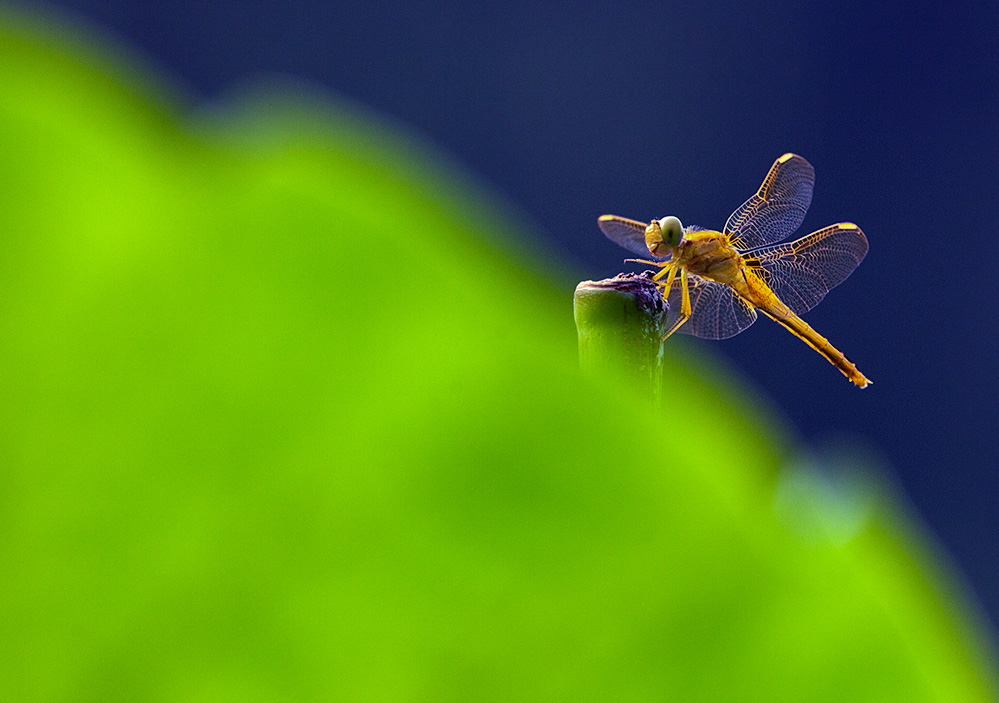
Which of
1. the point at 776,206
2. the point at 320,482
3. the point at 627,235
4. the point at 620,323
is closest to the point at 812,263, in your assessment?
the point at 776,206

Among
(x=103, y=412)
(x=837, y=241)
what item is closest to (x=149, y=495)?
(x=103, y=412)

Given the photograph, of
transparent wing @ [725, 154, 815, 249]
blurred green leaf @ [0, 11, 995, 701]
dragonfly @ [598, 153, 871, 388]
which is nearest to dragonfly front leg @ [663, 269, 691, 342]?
dragonfly @ [598, 153, 871, 388]

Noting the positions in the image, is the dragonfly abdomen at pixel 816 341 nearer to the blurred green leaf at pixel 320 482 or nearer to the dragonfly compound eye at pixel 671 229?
the dragonfly compound eye at pixel 671 229

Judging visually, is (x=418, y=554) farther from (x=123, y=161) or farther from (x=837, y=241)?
(x=837, y=241)

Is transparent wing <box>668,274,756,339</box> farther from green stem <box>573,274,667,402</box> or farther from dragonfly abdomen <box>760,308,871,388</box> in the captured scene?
green stem <box>573,274,667,402</box>

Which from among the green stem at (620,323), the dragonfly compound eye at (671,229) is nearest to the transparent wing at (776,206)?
the dragonfly compound eye at (671,229)

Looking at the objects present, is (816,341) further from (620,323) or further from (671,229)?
(620,323)

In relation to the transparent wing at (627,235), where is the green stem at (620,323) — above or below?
below
